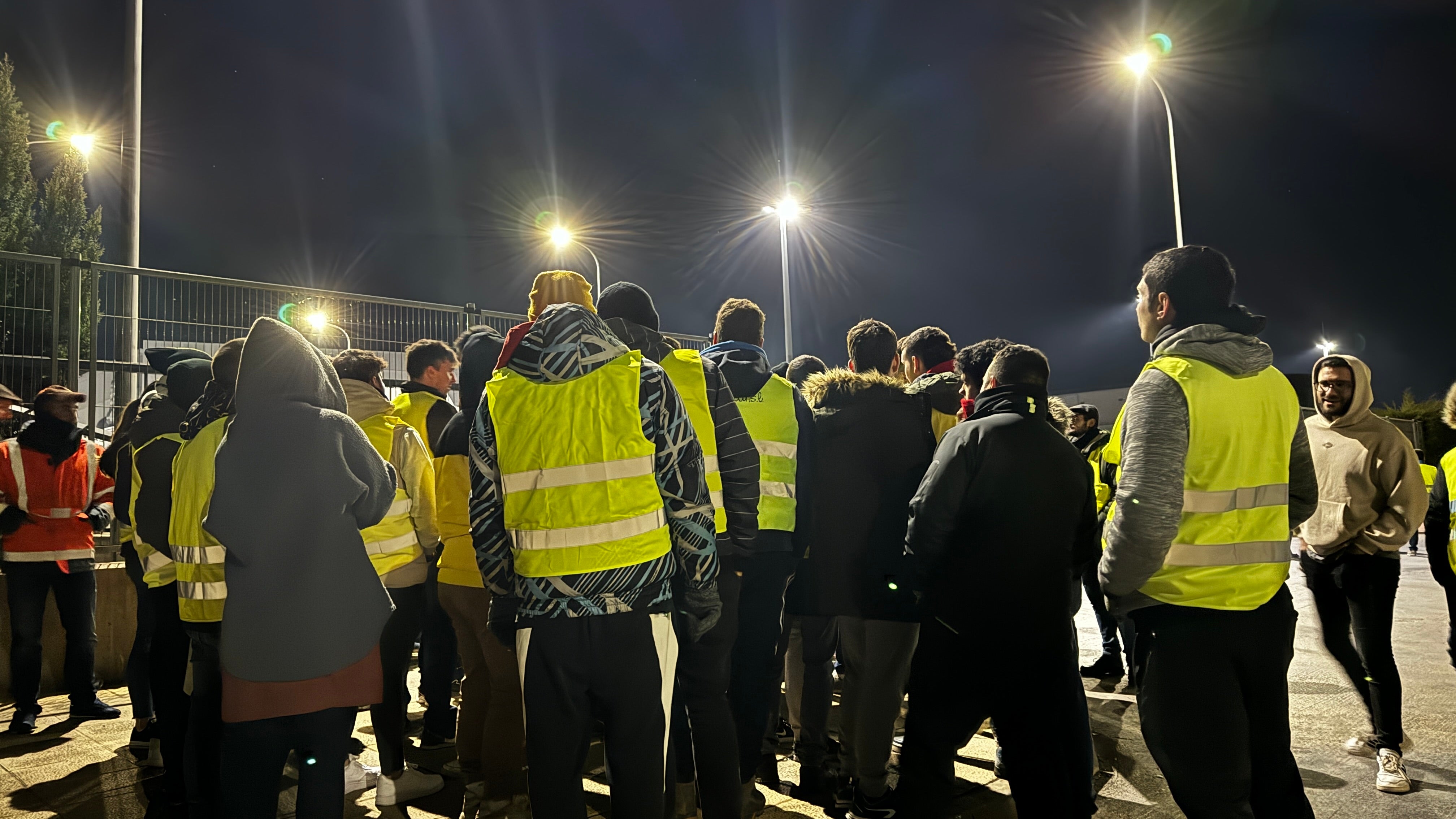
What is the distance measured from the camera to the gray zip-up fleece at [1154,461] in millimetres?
2822

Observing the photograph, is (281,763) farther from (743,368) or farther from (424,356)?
(424,356)

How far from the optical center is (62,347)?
7230 millimetres

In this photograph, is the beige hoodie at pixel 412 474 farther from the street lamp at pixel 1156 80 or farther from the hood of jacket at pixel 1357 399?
the street lamp at pixel 1156 80

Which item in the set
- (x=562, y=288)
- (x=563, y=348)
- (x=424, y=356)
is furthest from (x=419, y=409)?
(x=563, y=348)

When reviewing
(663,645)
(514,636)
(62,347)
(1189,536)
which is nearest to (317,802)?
(514,636)

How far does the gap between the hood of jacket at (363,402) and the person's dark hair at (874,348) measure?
100 inches

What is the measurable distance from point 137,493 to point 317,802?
6.40ft

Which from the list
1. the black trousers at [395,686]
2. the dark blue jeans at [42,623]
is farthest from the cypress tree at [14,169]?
the black trousers at [395,686]

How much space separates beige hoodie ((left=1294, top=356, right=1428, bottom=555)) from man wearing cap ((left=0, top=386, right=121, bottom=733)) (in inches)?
305

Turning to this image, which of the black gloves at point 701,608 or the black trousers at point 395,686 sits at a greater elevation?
the black gloves at point 701,608

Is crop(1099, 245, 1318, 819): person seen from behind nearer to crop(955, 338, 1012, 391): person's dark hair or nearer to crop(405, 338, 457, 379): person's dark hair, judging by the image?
crop(955, 338, 1012, 391): person's dark hair

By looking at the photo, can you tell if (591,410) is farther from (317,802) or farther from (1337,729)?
(1337,729)

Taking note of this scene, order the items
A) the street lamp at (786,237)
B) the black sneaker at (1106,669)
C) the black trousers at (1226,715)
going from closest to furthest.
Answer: the black trousers at (1226,715) → the black sneaker at (1106,669) → the street lamp at (786,237)

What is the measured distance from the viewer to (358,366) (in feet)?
15.8
